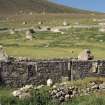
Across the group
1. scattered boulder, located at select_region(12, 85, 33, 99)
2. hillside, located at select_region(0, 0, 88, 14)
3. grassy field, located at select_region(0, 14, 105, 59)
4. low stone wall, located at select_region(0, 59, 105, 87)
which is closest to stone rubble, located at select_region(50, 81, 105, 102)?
scattered boulder, located at select_region(12, 85, 33, 99)

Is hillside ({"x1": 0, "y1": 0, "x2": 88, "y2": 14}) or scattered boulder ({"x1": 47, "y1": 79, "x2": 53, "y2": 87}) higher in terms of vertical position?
scattered boulder ({"x1": 47, "y1": 79, "x2": 53, "y2": 87})

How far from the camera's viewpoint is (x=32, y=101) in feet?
59.4

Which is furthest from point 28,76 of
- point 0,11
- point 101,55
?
point 0,11

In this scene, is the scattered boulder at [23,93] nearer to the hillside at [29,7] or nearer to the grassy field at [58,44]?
the grassy field at [58,44]

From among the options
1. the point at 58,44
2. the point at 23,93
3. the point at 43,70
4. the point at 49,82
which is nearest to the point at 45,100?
the point at 23,93

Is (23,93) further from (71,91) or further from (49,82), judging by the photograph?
(49,82)

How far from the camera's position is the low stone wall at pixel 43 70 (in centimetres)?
2228

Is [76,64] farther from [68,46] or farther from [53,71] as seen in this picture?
[68,46]

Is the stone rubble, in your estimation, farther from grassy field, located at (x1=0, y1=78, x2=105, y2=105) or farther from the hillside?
the hillside

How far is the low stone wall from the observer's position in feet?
73.1

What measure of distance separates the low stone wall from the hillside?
269ft

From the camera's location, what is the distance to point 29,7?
117m

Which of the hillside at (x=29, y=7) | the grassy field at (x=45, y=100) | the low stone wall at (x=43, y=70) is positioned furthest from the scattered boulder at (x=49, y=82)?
the hillside at (x=29, y=7)

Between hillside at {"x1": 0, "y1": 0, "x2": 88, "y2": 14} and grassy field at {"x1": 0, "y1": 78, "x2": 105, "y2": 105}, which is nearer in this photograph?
grassy field at {"x1": 0, "y1": 78, "x2": 105, "y2": 105}
